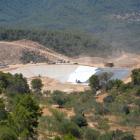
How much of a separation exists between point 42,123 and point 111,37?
14432 cm

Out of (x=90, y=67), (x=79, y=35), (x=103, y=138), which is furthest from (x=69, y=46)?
(x=103, y=138)

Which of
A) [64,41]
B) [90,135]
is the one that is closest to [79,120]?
[90,135]

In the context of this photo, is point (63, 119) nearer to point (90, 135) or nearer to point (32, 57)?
point (90, 135)

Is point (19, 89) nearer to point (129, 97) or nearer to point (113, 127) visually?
point (129, 97)

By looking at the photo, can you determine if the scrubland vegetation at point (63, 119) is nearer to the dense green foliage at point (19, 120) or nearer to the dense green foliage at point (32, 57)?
the dense green foliage at point (19, 120)

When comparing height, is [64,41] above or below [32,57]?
above

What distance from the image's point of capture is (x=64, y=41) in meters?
120

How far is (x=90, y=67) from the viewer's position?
8144cm

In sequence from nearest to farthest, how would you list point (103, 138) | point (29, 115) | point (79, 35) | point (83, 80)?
point (103, 138)
point (29, 115)
point (83, 80)
point (79, 35)

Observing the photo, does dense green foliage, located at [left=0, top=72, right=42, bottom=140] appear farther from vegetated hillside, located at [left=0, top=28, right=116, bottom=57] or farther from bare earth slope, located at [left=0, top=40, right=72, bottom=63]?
vegetated hillside, located at [left=0, top=28, right=116, bottom=57]

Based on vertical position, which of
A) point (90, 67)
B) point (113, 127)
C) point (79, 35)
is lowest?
point (113, 127)

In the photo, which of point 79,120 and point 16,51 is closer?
point 79,120

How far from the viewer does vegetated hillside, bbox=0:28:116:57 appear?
11281cm

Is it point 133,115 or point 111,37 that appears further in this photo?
point 111,37
